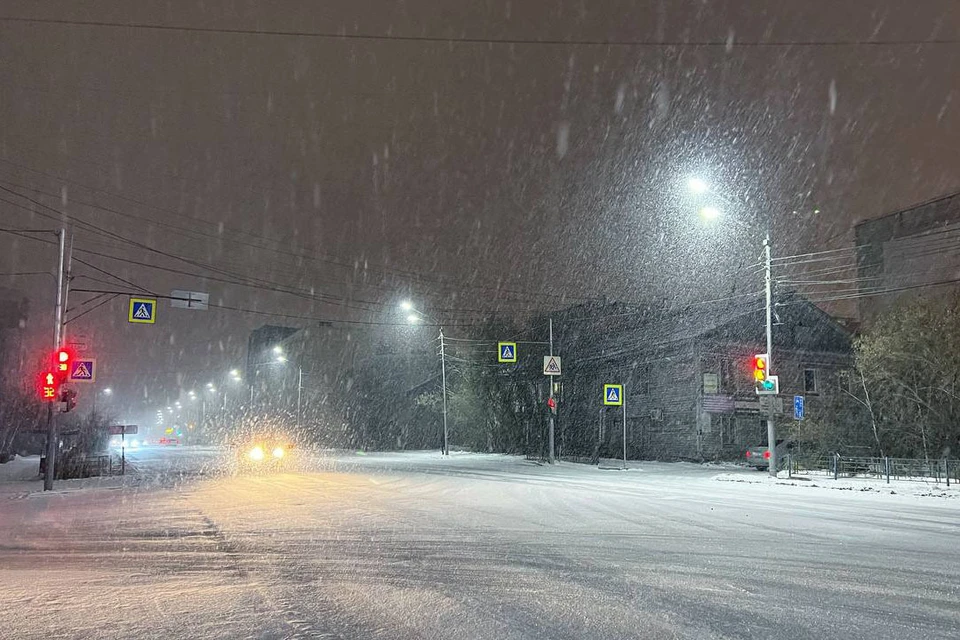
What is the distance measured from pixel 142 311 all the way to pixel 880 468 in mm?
23482

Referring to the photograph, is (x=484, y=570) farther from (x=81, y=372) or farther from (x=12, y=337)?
(x=12, y=337)

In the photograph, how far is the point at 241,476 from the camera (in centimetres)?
2747

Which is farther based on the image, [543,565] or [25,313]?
[25,313]

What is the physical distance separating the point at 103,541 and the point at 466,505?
272 inches

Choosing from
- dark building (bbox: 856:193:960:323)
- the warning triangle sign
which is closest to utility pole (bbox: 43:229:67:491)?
the warning triangle sign

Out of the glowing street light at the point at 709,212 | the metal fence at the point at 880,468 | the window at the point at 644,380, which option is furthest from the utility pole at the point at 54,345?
the window at the point at 644,380

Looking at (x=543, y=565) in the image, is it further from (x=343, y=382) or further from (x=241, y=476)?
(x=343, y=382)

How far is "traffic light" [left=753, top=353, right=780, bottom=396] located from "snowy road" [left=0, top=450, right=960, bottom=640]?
8.15m

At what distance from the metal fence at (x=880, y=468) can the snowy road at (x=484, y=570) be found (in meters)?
6.26

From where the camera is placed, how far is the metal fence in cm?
2136

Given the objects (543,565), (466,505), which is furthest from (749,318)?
(543,565)

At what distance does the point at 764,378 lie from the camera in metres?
24.2

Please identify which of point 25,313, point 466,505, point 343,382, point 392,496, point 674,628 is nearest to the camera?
point 674,628

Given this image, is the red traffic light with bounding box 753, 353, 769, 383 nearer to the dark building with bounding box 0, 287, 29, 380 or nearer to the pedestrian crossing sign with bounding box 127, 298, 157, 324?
the pedestrian crossing sign with bounding box 127, 298, 157, 324
